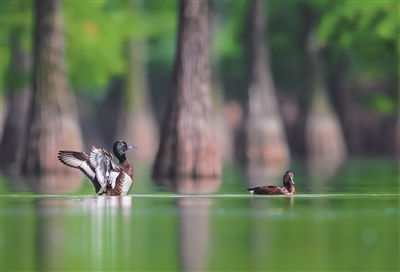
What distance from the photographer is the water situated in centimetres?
1190

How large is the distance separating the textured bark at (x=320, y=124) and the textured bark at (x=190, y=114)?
1924cm

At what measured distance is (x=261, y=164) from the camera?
40.0 meters

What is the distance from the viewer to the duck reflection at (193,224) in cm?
1196

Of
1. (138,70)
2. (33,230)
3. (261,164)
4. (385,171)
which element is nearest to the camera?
(33,230)

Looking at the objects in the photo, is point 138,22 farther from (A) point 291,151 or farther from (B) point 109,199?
(B) point 109,199

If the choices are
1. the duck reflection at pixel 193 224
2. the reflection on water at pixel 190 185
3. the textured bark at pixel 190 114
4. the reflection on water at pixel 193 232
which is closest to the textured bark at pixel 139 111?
the textured bark at pixel 190 114

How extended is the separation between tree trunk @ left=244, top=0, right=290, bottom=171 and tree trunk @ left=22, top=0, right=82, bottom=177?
11.1 metres

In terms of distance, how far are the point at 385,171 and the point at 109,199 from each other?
14.7 metres

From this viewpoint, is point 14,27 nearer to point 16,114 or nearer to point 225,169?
point 16,114

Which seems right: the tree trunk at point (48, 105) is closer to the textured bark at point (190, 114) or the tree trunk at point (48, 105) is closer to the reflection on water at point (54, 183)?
the reflection on water at point (54, 183)

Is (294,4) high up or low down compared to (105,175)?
up

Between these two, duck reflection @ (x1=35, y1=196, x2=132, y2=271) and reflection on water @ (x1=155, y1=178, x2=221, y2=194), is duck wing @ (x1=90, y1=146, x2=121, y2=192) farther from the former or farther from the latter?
reflection on water @ (x1=155, y1=178, x2=221, y2=194)

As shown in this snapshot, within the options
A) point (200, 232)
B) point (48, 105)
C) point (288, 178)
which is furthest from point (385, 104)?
point (200, 232)

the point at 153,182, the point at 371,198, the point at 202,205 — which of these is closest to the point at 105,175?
the point at 202,205
